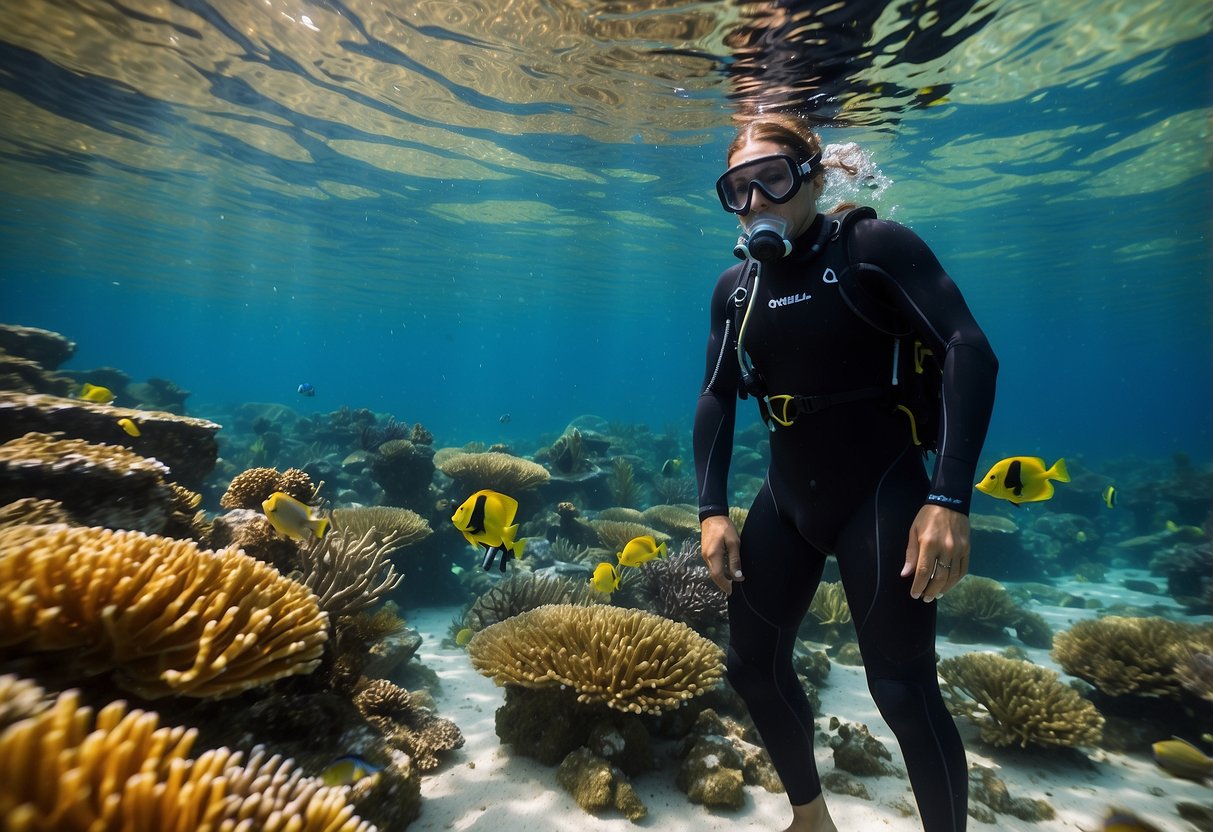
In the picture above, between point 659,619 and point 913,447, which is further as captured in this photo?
point 659,619

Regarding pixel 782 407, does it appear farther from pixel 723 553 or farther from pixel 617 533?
pixel 617 533

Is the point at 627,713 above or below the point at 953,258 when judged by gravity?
below

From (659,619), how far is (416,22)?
36.1ft

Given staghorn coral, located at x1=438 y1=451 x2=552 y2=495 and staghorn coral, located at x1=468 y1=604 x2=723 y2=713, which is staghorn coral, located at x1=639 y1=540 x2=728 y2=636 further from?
staghorn coral, located at x1=438 y1=451 x2=552 y2=495

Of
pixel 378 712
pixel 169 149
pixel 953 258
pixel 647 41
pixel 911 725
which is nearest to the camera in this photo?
pixel 911 725

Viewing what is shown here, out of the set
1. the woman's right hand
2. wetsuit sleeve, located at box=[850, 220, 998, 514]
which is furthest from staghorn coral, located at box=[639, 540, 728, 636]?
wetsuit sleeve, located at box=[850, 220, 998, 514]

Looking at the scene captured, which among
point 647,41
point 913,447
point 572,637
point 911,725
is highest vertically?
point 647,41

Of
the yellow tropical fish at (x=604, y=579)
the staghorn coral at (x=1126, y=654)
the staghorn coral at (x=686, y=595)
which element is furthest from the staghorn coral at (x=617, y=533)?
the staghorn coral at (x=1126, y=654)

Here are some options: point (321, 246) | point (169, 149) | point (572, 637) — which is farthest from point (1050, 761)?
point (321, 246)

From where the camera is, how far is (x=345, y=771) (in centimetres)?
237

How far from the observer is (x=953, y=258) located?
27.8 meters

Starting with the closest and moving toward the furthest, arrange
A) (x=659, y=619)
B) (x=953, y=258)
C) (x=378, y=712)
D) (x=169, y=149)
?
1. (x=378, y=712)
2. (x=659, y=619)
3. (x=169, y=149)
4. (x=953, y=258)

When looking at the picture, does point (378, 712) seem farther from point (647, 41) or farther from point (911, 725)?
point (647, 41)

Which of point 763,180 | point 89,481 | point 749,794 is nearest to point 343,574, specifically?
point 89,481
